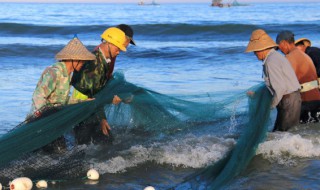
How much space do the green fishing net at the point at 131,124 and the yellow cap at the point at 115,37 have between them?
47 centimetres

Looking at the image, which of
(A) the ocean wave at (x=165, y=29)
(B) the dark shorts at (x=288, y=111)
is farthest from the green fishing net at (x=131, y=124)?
(A) the ocean wave at (x=165, y=29)

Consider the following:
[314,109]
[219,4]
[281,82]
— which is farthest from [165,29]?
[219,4]

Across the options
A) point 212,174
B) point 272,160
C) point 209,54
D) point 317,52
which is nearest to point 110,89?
point 212,174

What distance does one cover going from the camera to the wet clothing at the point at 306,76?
7.38 meters

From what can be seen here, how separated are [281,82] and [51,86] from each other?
2.57m

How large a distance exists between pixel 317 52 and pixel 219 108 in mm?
2346

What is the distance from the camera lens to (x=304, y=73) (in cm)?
749

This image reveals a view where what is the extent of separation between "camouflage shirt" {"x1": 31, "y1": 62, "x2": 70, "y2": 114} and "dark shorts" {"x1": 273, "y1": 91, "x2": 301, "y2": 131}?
8.54 ft

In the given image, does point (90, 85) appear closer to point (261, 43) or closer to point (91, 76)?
point (91, 76)

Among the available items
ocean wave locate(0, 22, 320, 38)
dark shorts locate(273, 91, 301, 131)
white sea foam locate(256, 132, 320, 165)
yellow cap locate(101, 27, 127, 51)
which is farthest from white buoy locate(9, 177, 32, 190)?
ocean wave locate(0, 22, 320, 38)

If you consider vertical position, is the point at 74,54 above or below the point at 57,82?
above

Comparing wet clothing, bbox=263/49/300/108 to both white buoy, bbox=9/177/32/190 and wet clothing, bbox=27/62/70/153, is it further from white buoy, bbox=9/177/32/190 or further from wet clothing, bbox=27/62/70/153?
white buoy, bbox=9/177/32/190

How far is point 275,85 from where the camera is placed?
6328 millimetres

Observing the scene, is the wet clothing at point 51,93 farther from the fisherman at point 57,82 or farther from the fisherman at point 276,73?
the fisherman at point 276,73
